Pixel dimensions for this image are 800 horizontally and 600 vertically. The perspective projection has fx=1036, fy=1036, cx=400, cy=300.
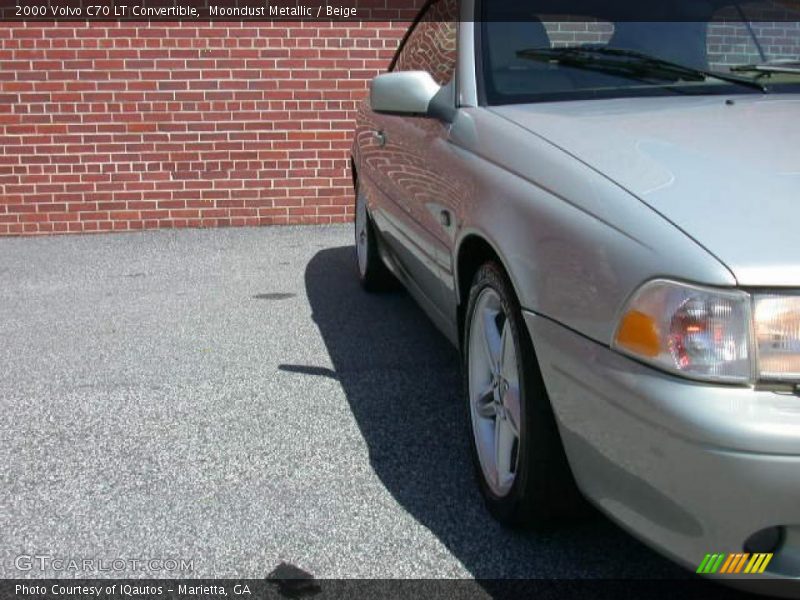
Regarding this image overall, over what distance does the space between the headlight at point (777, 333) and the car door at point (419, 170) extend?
5.20ft

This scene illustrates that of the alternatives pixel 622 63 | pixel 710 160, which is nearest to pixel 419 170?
pixel 622 63

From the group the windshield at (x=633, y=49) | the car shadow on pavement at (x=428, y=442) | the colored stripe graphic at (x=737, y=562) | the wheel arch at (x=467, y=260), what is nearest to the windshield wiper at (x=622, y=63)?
the windshield at (x=633, y=49)


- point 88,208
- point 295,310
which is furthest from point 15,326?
point 88,208

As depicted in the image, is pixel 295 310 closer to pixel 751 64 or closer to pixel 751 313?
pixel 751 64

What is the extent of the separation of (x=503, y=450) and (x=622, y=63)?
140 centimetres

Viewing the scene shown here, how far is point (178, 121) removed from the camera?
29.2 ft

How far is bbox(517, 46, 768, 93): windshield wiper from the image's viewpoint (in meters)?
3.37

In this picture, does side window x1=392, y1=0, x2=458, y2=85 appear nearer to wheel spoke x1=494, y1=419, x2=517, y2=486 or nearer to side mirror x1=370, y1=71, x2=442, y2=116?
side mirror x1=370, y1=71, x2=442, y2=116

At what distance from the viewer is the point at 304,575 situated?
280 centimetres

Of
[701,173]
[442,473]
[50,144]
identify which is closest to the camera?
[701,173]

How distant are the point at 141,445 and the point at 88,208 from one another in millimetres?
5610

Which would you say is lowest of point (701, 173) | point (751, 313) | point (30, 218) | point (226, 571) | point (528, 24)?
point (30, 218)

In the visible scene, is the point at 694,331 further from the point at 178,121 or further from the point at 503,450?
the point at 178,121

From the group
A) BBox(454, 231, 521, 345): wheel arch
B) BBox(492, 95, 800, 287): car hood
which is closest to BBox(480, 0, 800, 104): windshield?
BBox(492, 95, 800, 287): car hood
